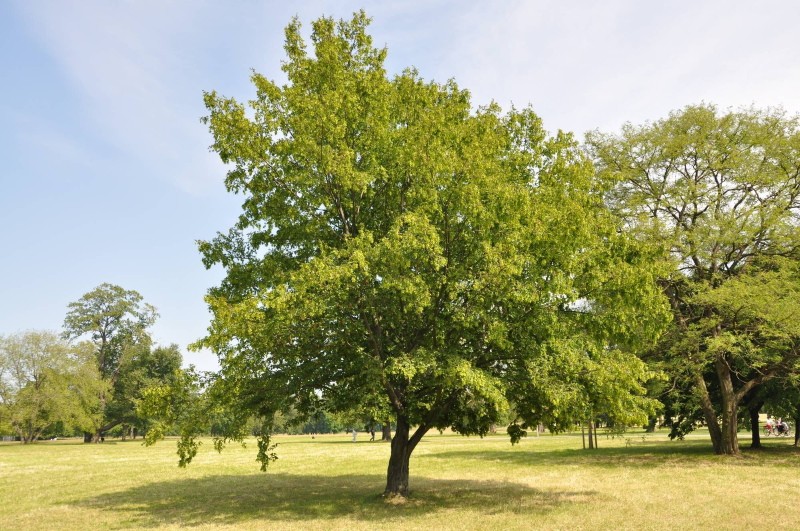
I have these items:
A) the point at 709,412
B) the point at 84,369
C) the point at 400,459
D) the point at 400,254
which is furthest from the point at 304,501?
the point at 84,369

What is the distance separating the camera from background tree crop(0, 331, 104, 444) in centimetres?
6500

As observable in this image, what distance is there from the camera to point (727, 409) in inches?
1227

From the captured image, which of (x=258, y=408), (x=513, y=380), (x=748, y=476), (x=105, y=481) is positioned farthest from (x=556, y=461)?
(x=105, y=481)

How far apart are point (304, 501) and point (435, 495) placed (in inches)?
179

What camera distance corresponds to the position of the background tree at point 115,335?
80.0 meters

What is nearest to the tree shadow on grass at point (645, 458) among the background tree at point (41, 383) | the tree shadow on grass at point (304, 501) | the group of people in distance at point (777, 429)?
the tree shadow on grass at point (304, 501)

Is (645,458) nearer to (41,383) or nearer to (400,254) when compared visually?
(400,254)

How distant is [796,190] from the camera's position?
30703 millimetres

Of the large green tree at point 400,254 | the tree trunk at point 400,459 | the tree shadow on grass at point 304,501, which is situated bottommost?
the tree shadow on grass at point 304,501

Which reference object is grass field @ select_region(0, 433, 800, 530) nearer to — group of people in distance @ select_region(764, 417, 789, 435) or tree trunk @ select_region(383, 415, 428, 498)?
tree trunk @ select_region(383, 415, 428, 498)

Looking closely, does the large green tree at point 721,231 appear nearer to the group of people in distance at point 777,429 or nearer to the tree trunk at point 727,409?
the tree trunk at point 727,409

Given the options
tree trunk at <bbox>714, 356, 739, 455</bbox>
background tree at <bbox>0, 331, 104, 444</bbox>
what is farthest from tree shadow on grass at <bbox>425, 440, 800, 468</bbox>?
background tree at <bbox>0, 331, 104, 444</bbox>

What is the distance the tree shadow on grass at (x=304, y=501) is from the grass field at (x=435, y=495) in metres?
0.04

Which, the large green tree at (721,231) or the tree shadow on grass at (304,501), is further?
the large green tree at (721,231)
